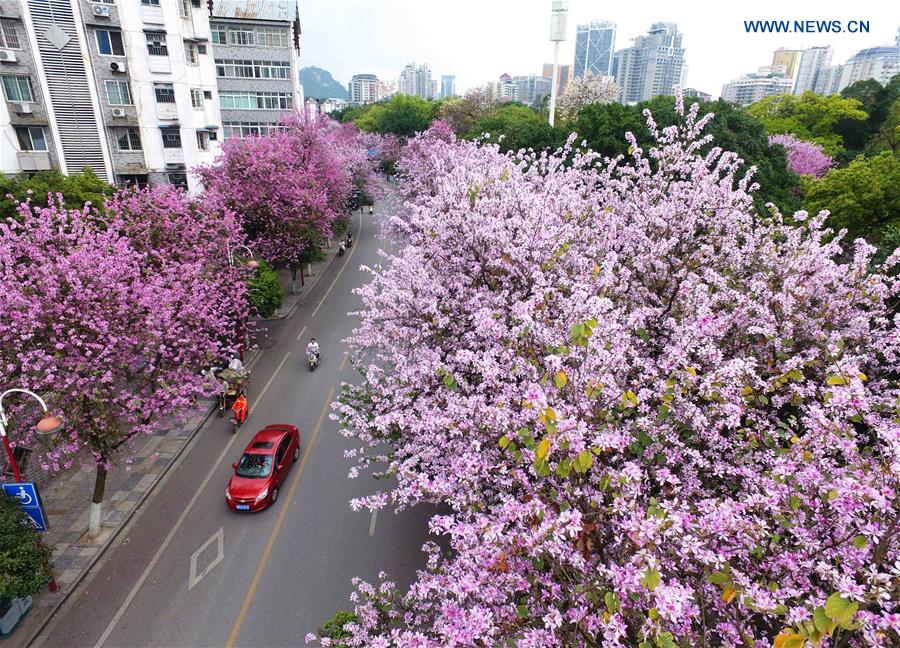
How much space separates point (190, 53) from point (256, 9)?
19.4 m

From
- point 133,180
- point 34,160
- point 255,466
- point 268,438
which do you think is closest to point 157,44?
point 133,180

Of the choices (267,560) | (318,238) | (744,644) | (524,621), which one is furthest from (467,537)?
(318,238)

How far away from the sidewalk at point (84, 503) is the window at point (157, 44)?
25.2 metres

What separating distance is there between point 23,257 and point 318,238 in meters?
17.7

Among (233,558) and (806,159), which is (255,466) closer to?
(233,558)

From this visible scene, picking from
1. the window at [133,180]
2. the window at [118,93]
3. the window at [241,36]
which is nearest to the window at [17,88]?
the window at [118,93]

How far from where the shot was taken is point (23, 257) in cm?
1425

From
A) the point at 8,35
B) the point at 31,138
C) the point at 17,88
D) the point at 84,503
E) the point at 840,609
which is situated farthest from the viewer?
the point at 31,138

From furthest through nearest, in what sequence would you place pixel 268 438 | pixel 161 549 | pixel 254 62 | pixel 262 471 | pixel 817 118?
pixel 817 118 < pixel 254 62 < pixel 268 438 < pixel 262 471 < pixel 161 549

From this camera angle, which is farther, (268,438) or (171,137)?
(171,137)

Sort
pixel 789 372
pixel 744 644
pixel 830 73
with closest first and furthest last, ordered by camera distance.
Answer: pixel 744 644
pixel 789 372
pixel 830 73

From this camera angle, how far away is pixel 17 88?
88.3 feet

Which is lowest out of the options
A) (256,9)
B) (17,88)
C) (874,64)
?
(17,88)

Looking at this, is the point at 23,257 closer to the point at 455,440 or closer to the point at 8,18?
the point at 455,440
